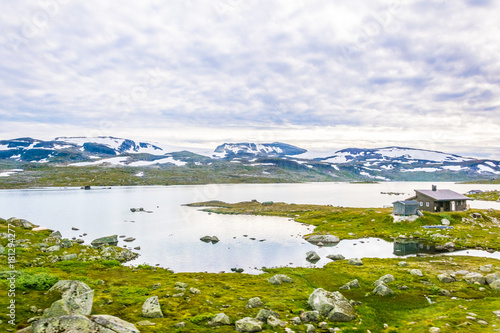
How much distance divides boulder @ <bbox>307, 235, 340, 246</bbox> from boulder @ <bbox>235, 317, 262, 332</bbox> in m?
41.5

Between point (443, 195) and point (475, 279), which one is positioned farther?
point (443, 195)

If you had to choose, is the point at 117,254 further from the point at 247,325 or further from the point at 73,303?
the point at 247,325

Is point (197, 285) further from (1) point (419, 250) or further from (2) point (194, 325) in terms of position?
(1) point (419, 250)

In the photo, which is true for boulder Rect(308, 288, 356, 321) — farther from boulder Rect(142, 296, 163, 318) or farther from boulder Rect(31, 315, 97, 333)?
boulder Rect(31, 315, 97, 333)

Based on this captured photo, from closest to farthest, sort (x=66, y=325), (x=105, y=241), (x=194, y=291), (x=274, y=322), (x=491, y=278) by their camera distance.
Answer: (x=66, y=325) → (x=274, y=322) → (x=194, y=291) → (x=491, y=278) → (x=105, y=241)

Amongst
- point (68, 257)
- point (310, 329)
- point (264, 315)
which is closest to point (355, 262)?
point (264, 315)

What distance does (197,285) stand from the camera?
95.8 feet

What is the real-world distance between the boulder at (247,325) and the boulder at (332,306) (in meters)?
5.15

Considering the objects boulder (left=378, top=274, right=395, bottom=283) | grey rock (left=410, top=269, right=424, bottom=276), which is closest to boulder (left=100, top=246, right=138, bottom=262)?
boulder (left=378, top=274, right=395, bottom=283)

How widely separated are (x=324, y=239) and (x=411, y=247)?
49.2 ft

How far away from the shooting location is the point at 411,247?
52.2m

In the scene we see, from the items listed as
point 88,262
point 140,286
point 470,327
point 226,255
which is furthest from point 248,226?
point 470,327

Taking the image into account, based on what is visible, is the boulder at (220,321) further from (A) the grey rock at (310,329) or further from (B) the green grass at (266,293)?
(A) the grey rock at (310,329)

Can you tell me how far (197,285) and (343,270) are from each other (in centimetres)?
1830
